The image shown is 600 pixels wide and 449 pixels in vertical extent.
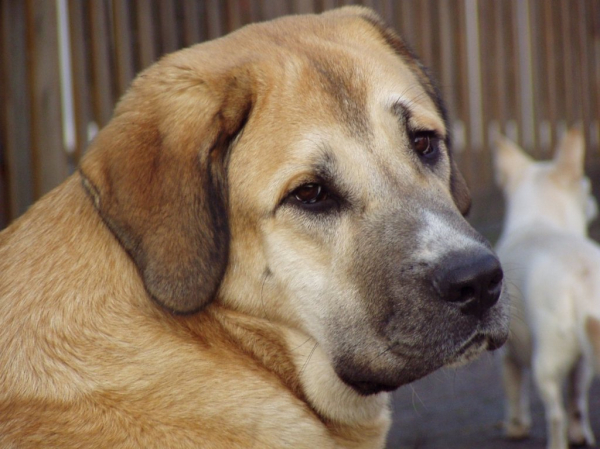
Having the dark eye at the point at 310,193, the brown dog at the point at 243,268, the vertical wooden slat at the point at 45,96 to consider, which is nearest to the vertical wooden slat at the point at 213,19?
the vertical wooden slat at the point at 45,96

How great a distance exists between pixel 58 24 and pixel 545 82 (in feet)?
21.1

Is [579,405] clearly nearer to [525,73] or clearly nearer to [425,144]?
[425,144]

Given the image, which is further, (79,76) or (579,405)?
(79,76)

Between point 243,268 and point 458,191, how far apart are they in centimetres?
117

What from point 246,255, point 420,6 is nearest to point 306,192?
point 246,255

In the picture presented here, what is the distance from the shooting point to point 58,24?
5.45 m

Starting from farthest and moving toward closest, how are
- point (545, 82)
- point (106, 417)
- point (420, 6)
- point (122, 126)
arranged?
1. point (545, 82)
2. point (420, 6)
3. point (122, 126)
4. point (106, 417)

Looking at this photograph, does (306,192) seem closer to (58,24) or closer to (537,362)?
(537,362)

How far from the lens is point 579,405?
470 cm

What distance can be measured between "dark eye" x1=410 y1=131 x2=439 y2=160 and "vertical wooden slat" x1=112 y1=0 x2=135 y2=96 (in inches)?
127

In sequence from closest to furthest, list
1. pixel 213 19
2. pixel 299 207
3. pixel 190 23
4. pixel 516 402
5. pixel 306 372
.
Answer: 1. pixel 299 207
2. pixel 306 372
3. pixel 516 402
4. pixel 190 23
5. pixel 213 19

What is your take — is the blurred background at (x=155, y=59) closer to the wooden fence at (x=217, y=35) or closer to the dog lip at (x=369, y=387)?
the wooden fence at (x=217, y=35)

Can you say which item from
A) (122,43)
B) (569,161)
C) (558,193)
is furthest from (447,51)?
(122,43)

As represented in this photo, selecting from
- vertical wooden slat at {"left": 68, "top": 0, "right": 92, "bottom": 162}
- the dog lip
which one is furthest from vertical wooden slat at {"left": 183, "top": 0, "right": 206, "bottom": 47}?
the dog lip
